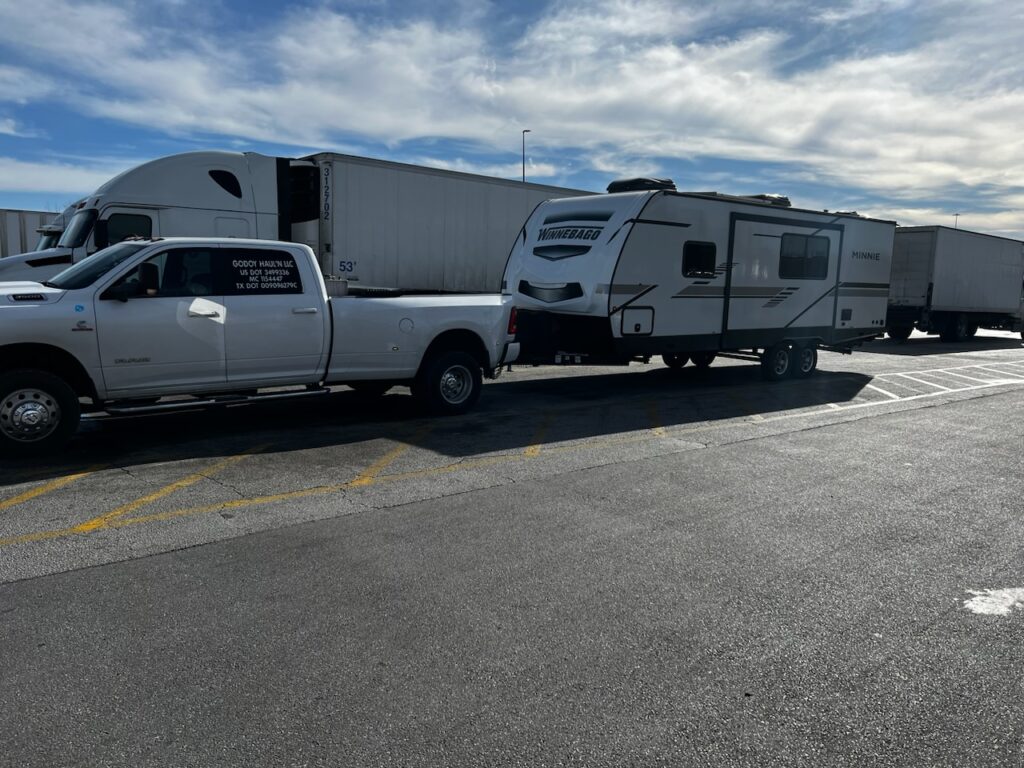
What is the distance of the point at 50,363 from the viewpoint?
A: 727 cm

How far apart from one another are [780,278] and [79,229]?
1169 centimetres

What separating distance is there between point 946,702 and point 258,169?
13.0 m

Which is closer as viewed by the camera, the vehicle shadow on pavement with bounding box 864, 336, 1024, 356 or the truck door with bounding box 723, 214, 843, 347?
the truck door with bounding box 723, 214, 843, 347

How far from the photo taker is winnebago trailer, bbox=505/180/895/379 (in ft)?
38.2

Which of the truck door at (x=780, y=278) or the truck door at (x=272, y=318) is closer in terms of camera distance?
the truck door at (x=272, y=318)

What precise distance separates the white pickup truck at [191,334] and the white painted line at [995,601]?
635 centimetres

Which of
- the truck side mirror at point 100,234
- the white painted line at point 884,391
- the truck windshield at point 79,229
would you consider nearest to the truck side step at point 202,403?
the truck side mirror at point 100,234

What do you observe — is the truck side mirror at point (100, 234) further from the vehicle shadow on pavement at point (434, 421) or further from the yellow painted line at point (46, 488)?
the yellow painted line at point (46, 488)

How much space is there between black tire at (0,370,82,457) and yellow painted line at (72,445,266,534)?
1.39 m

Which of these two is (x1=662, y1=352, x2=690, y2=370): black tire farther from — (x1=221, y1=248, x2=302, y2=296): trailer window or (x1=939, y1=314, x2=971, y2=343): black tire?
(x1=939, y1=314, x2=971, y2=343): black tire

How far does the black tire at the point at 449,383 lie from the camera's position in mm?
9609

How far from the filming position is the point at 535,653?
3.75m

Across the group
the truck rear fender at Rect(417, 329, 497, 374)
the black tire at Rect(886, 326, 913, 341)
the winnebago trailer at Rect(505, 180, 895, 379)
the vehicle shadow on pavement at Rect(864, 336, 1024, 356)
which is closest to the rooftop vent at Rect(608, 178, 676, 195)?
the winnebago trailer at Rect(505, 180, 895, 379)

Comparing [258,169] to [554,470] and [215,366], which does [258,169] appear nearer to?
[215,366]
